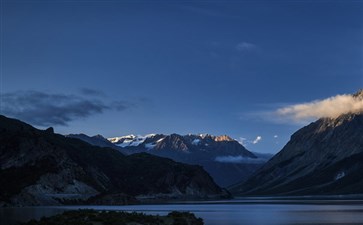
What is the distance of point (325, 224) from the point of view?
116938 millimetres

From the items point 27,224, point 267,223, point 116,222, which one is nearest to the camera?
point 27,224

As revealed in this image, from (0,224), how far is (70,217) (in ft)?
46.8

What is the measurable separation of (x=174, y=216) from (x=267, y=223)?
65.1 ft

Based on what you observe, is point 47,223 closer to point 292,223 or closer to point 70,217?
point 70,217

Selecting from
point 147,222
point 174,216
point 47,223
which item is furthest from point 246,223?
point 47,223

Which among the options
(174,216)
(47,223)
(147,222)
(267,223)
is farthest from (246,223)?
(47,223)

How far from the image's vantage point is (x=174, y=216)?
127 m

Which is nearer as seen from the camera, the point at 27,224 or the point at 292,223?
the point at 27,224

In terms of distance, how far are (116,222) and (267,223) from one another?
1365 inches

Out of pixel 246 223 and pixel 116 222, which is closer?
pixel 116 222

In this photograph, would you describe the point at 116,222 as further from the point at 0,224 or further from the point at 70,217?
the point at 0,224

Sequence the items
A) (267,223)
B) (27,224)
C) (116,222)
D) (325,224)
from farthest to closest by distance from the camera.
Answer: (267,223) < (325,224) < (116,222) < (27,224)

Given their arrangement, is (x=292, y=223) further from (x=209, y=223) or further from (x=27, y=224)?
(x=27, y=224)

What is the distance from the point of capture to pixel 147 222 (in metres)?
114
